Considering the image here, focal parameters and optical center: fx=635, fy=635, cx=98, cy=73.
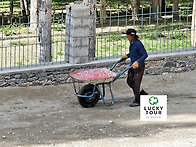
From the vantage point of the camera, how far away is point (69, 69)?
525 inches

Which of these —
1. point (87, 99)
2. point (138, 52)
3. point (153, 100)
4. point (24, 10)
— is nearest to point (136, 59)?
point (138, 52)

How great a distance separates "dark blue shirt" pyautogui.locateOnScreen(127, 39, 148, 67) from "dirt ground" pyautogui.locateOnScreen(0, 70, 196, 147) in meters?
0.90

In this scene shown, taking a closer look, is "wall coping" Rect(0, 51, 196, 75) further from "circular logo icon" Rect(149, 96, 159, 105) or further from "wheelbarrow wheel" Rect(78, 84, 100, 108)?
"circular logo icon" Rect(149, 96, 159, 105)

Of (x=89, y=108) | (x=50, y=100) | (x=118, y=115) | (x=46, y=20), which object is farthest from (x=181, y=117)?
(x=46, y=20)

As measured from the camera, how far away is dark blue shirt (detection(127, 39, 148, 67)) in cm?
1156

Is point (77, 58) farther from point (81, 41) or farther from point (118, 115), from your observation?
point (118, 115)

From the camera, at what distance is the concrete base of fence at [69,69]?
12922 millimetres

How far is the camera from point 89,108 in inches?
459

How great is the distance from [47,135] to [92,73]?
6.65 ft

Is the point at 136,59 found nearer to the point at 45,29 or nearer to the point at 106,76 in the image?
the point at 106,76

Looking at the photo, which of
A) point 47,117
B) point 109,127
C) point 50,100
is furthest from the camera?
point 50,100

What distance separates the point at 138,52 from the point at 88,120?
1748mm

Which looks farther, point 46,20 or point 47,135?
point 46,20

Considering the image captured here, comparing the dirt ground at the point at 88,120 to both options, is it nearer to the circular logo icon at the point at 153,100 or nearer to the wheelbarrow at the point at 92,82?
the wheelbarrow at the point at 92,82
